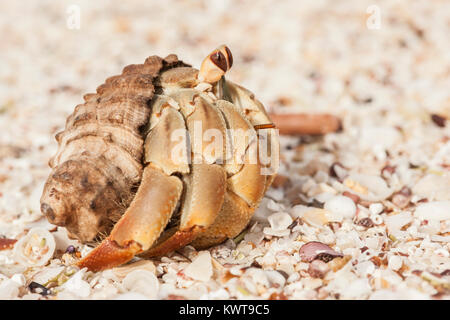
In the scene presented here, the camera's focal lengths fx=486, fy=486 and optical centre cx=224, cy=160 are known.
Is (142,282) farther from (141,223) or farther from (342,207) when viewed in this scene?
(342,207)

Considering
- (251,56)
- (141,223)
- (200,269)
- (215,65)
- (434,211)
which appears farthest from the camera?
(251,56)

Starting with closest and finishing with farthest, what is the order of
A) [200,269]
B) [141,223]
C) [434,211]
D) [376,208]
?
[141,223]
[200,269]
[434,211]
[376,208]

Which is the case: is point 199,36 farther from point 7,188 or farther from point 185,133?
point 185,133

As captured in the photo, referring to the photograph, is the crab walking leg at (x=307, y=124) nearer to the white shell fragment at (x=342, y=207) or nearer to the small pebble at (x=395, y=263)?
the white shell fragment at (x=342, y=207)

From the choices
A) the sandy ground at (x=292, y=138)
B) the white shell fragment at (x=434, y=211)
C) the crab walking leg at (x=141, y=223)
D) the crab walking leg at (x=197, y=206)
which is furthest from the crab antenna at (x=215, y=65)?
the white shell fragment at (x=434, y=211)

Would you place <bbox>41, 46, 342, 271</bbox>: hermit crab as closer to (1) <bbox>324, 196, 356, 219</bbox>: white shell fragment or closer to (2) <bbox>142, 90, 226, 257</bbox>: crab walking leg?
(2) <bbox>142, 90, 226, 257</bbox>: crab walking leg

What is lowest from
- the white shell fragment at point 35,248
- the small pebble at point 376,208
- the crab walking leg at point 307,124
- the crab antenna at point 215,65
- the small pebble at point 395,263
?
the small pebble at point 395,263

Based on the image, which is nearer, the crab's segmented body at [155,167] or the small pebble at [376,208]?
the crab's segmented body at [155,167]

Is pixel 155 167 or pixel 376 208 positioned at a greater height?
pixel 155 167

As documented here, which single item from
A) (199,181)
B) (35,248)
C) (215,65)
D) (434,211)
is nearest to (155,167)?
(199,181)
